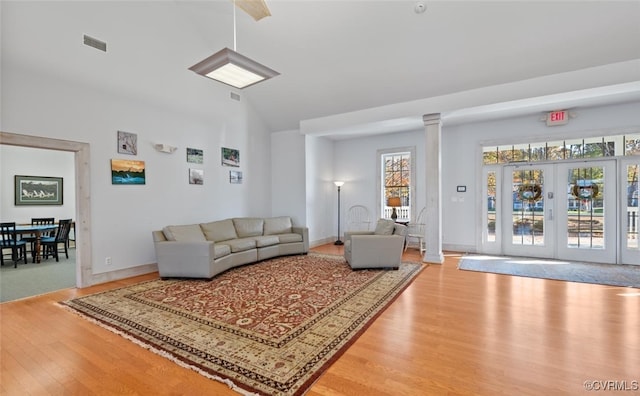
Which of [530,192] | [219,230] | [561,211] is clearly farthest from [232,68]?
[561,211]

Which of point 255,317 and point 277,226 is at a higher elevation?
point 277,226

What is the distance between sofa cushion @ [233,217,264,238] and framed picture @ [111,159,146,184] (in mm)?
1928

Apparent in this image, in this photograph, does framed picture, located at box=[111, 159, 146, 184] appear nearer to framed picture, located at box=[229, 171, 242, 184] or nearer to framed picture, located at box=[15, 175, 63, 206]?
framed picture, located at box=[229, 171, 242, 184]

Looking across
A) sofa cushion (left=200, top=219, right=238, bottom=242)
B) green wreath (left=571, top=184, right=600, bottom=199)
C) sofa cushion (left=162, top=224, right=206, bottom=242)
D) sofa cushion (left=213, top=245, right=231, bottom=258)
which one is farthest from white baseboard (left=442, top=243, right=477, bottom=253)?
sofa cushion (left=162, top=224, right=206, bottom=242)

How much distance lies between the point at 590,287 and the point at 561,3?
386cm

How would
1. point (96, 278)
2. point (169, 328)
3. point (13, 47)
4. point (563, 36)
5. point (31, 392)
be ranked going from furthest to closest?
point (96, 278) → point (563, 36) → point (13, 47) → point (169, 328) → point (31, 392)

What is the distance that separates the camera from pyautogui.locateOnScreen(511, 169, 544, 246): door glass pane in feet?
20.2

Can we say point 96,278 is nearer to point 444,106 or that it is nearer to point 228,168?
point 228,168

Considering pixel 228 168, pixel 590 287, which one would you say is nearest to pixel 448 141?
pixel 590 287

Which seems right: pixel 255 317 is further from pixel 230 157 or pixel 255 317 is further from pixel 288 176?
pixel 288 176

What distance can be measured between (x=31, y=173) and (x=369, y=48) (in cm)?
893

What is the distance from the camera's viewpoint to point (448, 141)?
699 cm

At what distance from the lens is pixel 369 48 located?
16.3 feet

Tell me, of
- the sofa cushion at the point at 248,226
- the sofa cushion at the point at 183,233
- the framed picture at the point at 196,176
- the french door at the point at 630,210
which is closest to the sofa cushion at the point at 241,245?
the sofa cushion at the point at 183,233
